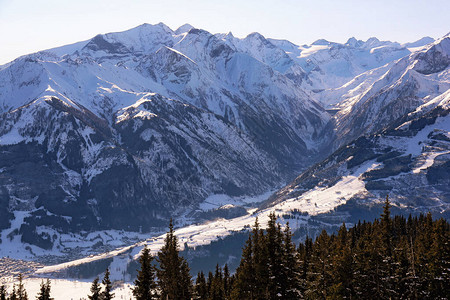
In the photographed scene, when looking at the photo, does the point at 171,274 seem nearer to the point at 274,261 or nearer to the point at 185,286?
the point at 185,286

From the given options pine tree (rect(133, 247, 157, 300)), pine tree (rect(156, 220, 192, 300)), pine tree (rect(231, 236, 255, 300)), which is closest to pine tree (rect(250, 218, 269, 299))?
pine tree (rect(231, 236, 255, 300))

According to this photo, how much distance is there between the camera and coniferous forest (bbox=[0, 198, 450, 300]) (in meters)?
80.0

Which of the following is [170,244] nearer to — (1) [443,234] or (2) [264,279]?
(2) [264,279]

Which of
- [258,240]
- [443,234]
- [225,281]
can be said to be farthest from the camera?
[225,281]

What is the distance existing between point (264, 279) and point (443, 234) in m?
45.7

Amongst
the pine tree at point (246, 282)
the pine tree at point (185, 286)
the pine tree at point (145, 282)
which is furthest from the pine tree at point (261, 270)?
the pine tree at point (145, 282)

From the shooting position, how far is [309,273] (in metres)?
95.3

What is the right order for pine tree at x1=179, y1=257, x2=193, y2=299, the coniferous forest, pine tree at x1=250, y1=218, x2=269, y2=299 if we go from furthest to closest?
pine tree at x1=250, y1=218, x2=269, y2=299, the coniferous forest, pine tree at x1=179, y1=257, x2=193, y2=299

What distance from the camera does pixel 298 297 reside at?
8238 cm

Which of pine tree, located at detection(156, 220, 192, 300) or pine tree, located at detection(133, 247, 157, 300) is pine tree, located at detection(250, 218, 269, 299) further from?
pine tree, located at detection(133, 247, 157, 300)

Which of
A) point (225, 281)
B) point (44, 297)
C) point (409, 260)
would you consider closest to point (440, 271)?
point (409, 260)

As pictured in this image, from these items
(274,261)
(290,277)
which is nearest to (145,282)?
(274,261)

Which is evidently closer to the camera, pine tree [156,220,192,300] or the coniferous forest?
pine tree [156,220,192,300]

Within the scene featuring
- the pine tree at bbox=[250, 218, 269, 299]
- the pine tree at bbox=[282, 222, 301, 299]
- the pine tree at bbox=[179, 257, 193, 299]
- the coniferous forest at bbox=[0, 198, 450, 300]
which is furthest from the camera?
the pine tree at bbox=[250, 218, 269, 299]
